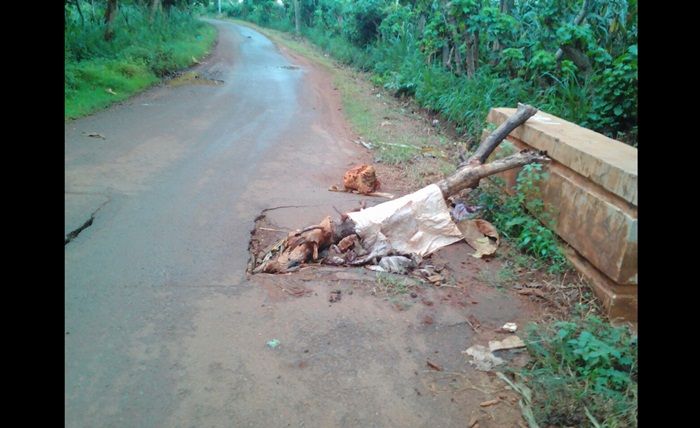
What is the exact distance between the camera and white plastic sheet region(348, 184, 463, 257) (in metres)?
4.47

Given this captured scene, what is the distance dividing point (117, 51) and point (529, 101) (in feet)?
31.5

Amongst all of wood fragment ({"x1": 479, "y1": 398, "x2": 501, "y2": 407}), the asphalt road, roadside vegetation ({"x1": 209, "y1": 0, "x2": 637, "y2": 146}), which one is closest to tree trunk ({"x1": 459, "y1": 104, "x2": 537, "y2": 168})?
the asphalt road

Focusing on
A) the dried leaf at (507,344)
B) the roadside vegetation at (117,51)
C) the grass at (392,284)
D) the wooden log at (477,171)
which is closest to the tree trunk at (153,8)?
the roadside vegetation at (117,51)

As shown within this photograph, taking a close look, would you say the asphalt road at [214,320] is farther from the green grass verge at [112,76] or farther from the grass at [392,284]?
the green grass verge at [112,76]

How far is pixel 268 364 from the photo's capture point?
9.50 ft

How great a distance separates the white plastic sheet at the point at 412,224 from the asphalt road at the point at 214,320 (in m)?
0.65

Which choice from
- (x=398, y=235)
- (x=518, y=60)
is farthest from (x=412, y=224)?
(x=518, y=60)

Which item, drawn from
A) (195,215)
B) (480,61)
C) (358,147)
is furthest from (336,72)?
(195,215)

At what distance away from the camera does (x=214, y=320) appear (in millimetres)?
3289

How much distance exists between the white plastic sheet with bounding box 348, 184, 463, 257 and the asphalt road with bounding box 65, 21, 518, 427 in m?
0.65

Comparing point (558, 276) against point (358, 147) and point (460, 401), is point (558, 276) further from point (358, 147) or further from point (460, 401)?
point (358, 147)

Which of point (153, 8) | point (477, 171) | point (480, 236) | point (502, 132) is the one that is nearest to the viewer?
point (480, 236)

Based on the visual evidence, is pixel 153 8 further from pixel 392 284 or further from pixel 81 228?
pixel 392 284

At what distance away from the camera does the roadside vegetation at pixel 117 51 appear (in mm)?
9648
